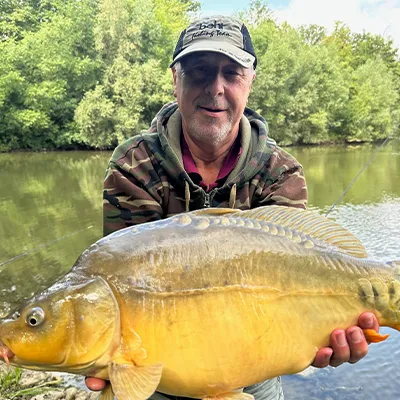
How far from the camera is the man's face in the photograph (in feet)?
5.73

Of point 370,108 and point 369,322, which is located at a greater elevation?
point 370,108

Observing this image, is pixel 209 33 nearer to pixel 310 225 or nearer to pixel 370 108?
pixel 310 225

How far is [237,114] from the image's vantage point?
1.81 m

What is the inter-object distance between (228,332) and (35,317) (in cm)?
53

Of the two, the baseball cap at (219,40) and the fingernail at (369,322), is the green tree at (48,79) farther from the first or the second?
the fingernail at (369,322)

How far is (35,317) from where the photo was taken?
42.8 inches

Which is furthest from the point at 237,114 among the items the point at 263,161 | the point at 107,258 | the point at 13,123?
the point at 13,123

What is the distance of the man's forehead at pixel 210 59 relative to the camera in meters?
1.72

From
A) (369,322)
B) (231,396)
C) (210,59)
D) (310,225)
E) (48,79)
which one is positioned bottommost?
(231,396)

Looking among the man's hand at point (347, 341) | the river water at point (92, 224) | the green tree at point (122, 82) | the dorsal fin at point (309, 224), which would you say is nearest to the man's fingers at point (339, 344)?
the man's hand at point (347, 341)

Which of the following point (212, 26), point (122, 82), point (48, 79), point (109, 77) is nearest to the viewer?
point (212, 26)

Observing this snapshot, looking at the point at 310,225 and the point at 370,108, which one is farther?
the point at 370,108

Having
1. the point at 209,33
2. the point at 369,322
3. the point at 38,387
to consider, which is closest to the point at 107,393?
the point at 369,322

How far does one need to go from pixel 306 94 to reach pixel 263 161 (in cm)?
2339
